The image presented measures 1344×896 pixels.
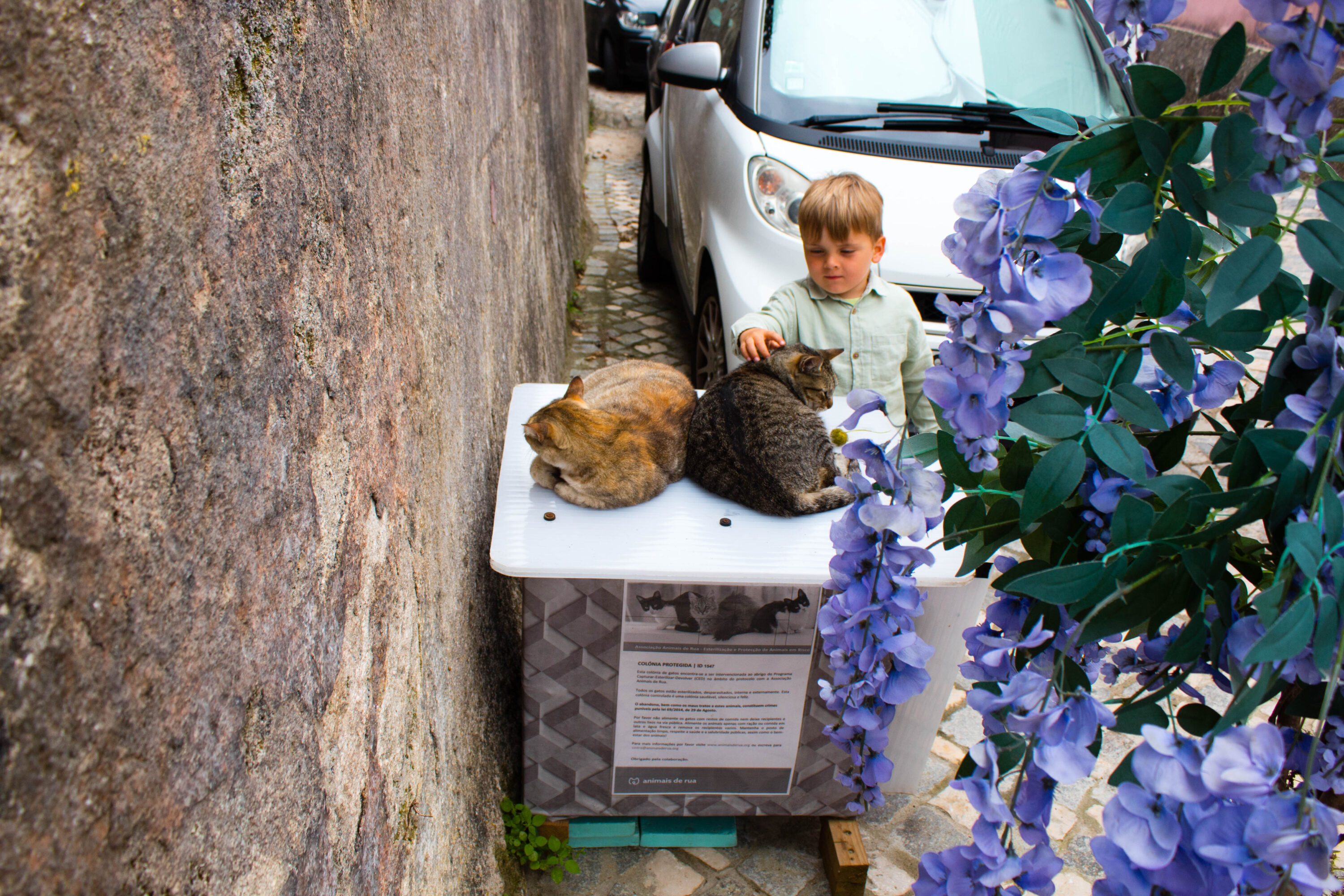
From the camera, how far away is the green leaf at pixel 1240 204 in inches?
29.4

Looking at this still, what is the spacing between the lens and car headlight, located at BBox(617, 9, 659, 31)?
11.8m

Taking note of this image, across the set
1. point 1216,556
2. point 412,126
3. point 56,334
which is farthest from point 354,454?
A: point 1216,556

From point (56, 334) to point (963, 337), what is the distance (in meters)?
0.73

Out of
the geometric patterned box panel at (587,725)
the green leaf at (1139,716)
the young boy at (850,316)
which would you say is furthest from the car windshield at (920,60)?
the green leaf at (1139,716)

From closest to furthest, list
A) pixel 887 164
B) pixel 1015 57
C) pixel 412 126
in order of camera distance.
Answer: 1. pixel 412 126
2. pixel 887 164
3. pixel 1015 57

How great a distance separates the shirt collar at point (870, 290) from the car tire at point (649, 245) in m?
3.34

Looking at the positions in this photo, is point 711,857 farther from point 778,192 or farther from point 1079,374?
point 778,192

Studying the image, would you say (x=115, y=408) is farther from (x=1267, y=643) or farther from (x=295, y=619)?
(x=1267, y=643)

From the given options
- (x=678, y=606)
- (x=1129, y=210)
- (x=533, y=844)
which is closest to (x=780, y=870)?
(x=533, y=844)

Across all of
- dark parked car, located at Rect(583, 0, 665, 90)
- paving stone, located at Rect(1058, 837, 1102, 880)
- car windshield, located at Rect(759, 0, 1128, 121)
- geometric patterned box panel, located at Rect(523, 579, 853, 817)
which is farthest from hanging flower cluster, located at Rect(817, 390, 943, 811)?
dark parked car, located at Rect(583, 0, 665, 90)

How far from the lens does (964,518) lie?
3.21 ft

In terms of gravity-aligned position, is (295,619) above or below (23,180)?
below

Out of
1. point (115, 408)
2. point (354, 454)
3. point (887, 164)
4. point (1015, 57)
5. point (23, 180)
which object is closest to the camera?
point (23, 180)

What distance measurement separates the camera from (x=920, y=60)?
3.91 meters
